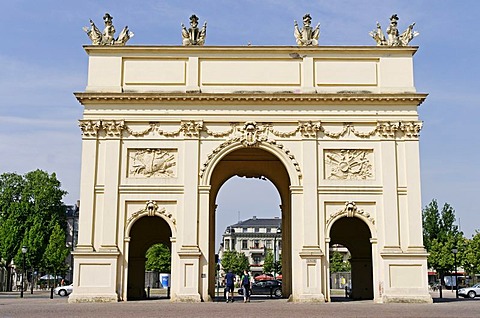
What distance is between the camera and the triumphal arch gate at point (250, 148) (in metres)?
33.2

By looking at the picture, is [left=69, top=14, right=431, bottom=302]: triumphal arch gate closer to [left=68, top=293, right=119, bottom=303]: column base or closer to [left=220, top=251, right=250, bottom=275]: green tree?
[left=68, top=293, right=119, bottom=303]: column base

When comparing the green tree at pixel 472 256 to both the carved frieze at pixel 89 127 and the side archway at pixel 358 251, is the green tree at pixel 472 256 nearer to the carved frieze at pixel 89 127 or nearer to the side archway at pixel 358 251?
the side archway at pixel 358 251

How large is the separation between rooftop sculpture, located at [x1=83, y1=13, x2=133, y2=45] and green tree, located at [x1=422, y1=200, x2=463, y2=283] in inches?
2300

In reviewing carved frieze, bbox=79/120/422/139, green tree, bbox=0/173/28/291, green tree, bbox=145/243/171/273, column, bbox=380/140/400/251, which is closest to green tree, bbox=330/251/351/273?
green tree, bbox=145/243/171/273

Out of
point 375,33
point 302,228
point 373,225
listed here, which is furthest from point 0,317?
point 375,33

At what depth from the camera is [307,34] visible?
35.8 m

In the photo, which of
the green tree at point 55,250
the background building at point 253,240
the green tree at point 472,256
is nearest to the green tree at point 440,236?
the green tree at point 472,256

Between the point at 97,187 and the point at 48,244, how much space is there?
146 feet

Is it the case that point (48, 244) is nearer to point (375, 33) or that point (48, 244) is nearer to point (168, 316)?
point (375, 33)

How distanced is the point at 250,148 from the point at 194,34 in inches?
269

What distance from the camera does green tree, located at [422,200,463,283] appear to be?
82.2 m

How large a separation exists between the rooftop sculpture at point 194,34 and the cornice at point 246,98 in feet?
10.3

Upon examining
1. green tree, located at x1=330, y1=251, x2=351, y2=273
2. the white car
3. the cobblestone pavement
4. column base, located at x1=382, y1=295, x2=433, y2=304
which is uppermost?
green tree, located at x1=330, y1=251, x2=351, y2=273

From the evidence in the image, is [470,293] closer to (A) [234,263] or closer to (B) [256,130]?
(B) [256,130]
